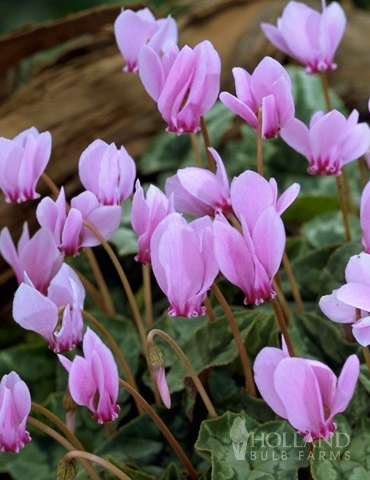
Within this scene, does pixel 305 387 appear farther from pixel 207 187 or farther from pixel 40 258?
pixel 40 258

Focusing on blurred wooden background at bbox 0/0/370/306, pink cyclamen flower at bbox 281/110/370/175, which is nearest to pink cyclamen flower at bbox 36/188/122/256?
pink cyclamen flower at bbox 281/110/370/175

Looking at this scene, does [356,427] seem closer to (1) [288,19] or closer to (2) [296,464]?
(2) [296,464]

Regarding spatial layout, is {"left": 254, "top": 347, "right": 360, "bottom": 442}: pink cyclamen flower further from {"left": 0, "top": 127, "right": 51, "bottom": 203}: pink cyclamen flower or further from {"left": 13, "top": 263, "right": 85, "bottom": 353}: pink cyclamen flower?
{"left": 0, "top": 127, "right": 51, "bottom": 203}: pink cyclamen flower

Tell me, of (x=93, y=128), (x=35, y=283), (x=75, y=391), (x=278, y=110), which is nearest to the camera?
(x=75, y=391)

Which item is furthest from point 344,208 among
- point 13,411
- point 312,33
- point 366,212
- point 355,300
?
point 13,411

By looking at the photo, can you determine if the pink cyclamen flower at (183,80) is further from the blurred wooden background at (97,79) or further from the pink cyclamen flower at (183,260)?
A: the blurred wooden background at (97,79)

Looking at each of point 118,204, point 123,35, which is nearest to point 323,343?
point 118,204

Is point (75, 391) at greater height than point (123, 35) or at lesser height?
lesser
